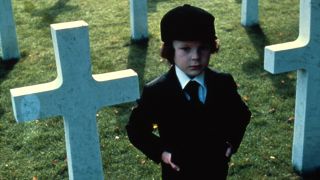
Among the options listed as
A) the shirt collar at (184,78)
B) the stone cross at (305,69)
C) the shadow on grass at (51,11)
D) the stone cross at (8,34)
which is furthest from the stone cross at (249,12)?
the shirt collar at (184,78)

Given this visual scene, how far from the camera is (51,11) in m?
9.03

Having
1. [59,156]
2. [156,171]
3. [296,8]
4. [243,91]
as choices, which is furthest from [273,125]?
[296,8]

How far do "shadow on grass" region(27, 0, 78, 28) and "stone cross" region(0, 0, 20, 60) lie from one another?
4.39 feet

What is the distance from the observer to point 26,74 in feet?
22.2

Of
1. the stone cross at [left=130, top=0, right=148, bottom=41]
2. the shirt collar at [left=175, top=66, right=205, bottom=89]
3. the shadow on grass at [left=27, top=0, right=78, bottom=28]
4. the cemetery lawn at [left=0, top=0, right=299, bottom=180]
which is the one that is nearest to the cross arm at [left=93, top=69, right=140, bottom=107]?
the shirt collar at [left=175, top=66, right=205, bottom=89]

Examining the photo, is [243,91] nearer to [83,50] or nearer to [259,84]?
[259,84]

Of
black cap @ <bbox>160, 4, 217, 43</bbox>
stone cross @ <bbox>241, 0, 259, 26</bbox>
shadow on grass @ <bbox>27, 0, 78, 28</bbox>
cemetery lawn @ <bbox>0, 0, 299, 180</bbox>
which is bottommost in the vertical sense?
cemetery lawn @ <bbox>0, 0, 299, 180</bbox>

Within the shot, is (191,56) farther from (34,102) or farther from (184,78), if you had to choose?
(34,102)

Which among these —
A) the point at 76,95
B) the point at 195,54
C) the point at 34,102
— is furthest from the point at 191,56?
the point at 34,102

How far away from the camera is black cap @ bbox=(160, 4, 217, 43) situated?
2.96 meters

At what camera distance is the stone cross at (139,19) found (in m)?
7.40

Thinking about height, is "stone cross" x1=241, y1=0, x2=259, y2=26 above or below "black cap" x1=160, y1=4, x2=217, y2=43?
below

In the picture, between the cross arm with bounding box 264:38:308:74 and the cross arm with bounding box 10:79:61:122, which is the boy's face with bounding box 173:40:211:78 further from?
the cross arm with bounding box 264:38:308:74

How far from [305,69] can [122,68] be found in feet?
9.63
